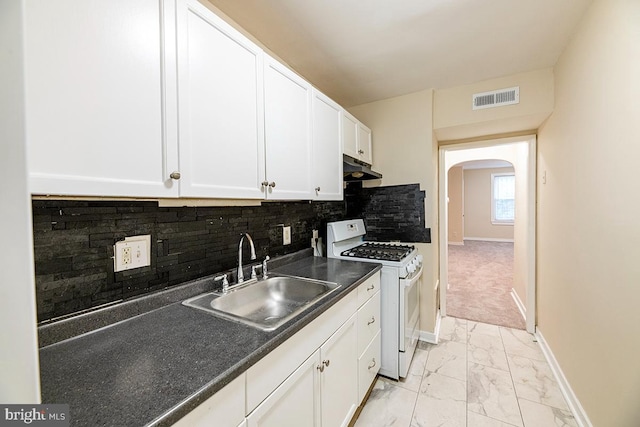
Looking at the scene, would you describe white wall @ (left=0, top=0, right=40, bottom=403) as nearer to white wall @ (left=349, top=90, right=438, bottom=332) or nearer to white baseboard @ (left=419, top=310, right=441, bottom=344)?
white wall @ (left=349, top=90, right=438, bottom=332)

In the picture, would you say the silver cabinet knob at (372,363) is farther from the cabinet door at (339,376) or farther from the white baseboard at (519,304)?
the white baseboard at (519,304)

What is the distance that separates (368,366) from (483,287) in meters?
3.29

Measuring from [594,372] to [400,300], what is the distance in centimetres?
108

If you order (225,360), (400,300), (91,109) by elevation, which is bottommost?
(400,300)

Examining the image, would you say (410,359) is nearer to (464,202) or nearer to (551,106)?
(551,106)

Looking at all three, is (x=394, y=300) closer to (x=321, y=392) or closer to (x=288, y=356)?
(x=321, y=392)

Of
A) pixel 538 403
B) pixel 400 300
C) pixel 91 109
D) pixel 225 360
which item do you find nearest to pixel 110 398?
pixel 225 360

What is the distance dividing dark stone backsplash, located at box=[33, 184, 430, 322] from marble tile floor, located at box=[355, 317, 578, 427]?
52.1 inches

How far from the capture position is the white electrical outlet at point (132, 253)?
1022 mm

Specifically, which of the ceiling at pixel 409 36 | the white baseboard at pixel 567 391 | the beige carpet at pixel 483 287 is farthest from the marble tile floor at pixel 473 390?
the ceiling at pixel 409 36

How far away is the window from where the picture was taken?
7879 mm

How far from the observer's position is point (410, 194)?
8.49ft

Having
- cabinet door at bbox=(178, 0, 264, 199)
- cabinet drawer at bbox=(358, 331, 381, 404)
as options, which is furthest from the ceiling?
cabinet drawer at bbox=(358, 331, 381, 404)

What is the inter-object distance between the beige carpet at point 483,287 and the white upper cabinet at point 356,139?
7.49ft
